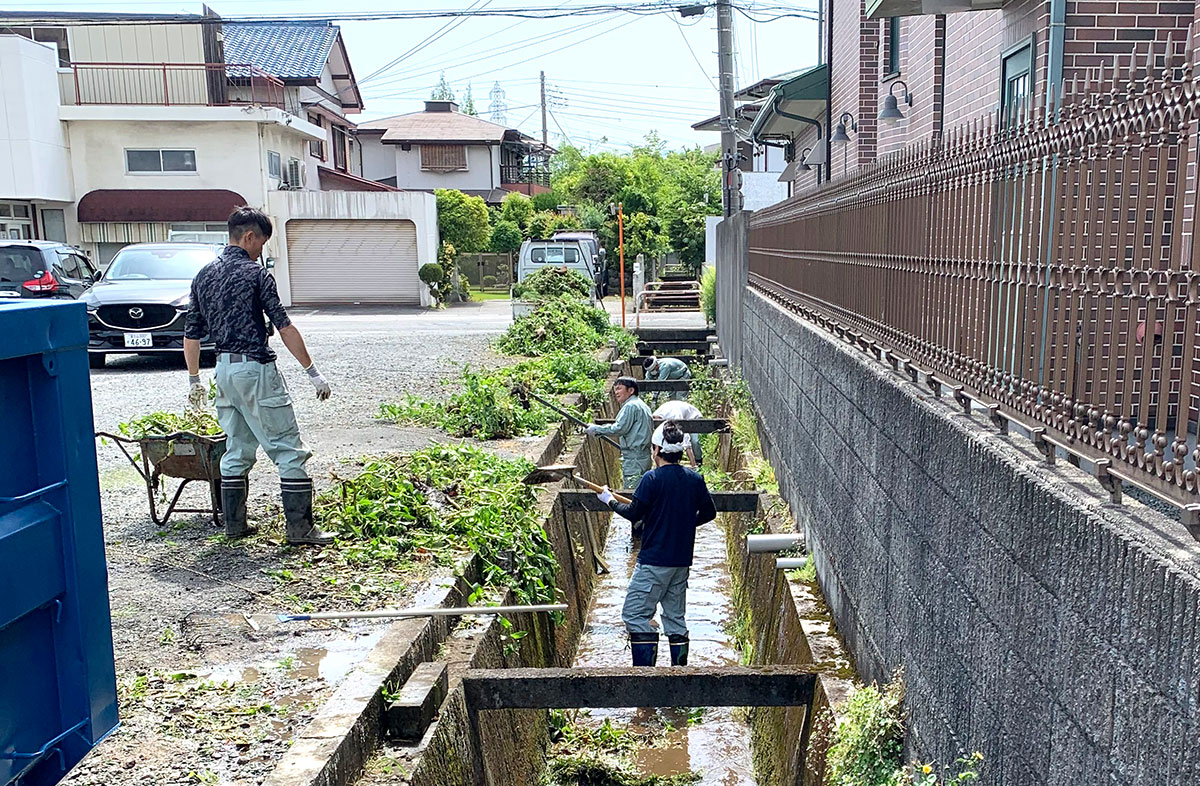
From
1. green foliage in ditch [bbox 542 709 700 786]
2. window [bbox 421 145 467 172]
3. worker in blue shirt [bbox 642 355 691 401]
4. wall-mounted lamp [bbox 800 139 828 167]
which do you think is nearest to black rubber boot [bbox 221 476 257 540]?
green foliage in ditch [bbox 542 709 700 786]

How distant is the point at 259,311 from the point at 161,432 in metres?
1.27

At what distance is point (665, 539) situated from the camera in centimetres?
695

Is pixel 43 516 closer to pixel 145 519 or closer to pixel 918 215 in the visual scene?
pixel 918 215

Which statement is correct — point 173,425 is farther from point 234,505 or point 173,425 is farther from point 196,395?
point 234,505

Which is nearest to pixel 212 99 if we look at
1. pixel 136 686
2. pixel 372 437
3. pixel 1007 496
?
pixel 372 437

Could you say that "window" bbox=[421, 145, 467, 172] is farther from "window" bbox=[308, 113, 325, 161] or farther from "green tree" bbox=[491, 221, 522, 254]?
"window" bbox=[308, 113, 325, 161]

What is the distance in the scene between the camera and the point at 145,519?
7250 mm

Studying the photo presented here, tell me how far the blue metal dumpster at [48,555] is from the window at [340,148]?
131ft

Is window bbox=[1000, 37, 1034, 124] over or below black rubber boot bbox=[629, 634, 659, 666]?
over

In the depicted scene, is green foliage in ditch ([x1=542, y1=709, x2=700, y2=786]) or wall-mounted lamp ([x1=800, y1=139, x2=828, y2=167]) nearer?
green foliage in ditch ([x1=542, y1=709, x2=700, y2=786])

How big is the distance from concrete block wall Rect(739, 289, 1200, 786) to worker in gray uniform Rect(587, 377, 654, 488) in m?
4.38

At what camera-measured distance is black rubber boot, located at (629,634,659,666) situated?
713 centimetres

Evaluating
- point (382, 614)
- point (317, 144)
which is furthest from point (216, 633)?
point (317, 144)

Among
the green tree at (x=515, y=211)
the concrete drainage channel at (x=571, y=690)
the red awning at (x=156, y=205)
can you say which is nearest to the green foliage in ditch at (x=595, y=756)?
the concrete drainage channel at (x=571, y=690)
